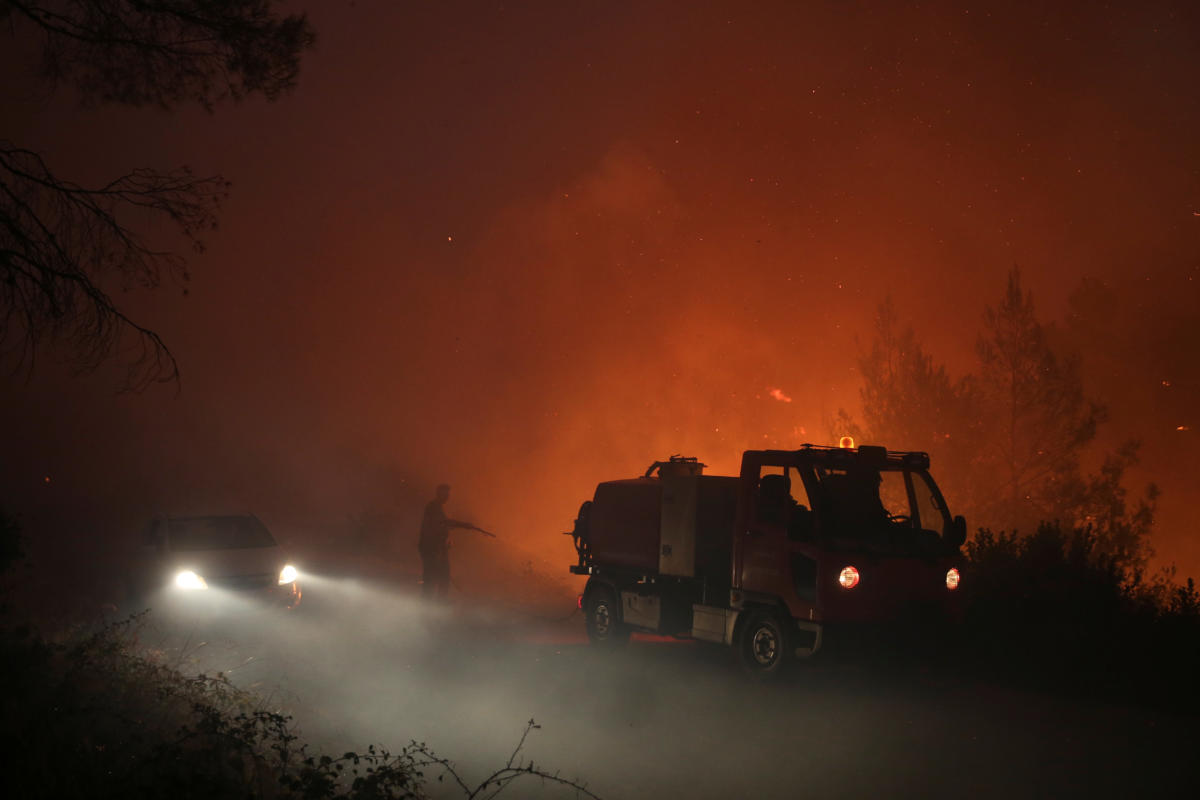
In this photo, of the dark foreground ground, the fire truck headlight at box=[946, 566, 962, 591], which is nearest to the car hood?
the dark foreground ground

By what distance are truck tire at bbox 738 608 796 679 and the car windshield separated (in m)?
7.21

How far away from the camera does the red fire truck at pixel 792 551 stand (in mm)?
9297

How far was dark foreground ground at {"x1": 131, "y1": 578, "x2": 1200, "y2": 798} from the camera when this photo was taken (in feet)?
21.8

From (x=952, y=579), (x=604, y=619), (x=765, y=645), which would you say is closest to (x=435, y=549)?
(x=604, y=619)

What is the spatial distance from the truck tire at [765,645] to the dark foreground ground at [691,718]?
0.63 ft

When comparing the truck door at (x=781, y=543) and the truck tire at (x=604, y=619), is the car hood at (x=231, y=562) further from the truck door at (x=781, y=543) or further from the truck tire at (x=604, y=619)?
Result: the truck door at (x=781, y=543)

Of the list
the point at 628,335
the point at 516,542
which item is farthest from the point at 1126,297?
the point at 516,542

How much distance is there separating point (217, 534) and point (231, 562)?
113 centimetres

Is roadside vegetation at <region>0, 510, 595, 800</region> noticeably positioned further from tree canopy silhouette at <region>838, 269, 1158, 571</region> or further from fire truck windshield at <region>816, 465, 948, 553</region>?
tree canopy silhouette at <region>838, 269, 1158, 571</region>

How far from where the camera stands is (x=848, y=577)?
9195 millimetres

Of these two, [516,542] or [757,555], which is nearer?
[757,555]

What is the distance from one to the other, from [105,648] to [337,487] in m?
30.8

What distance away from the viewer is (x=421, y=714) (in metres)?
8.41

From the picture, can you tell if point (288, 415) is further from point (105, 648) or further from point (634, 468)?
point (105, 648)
